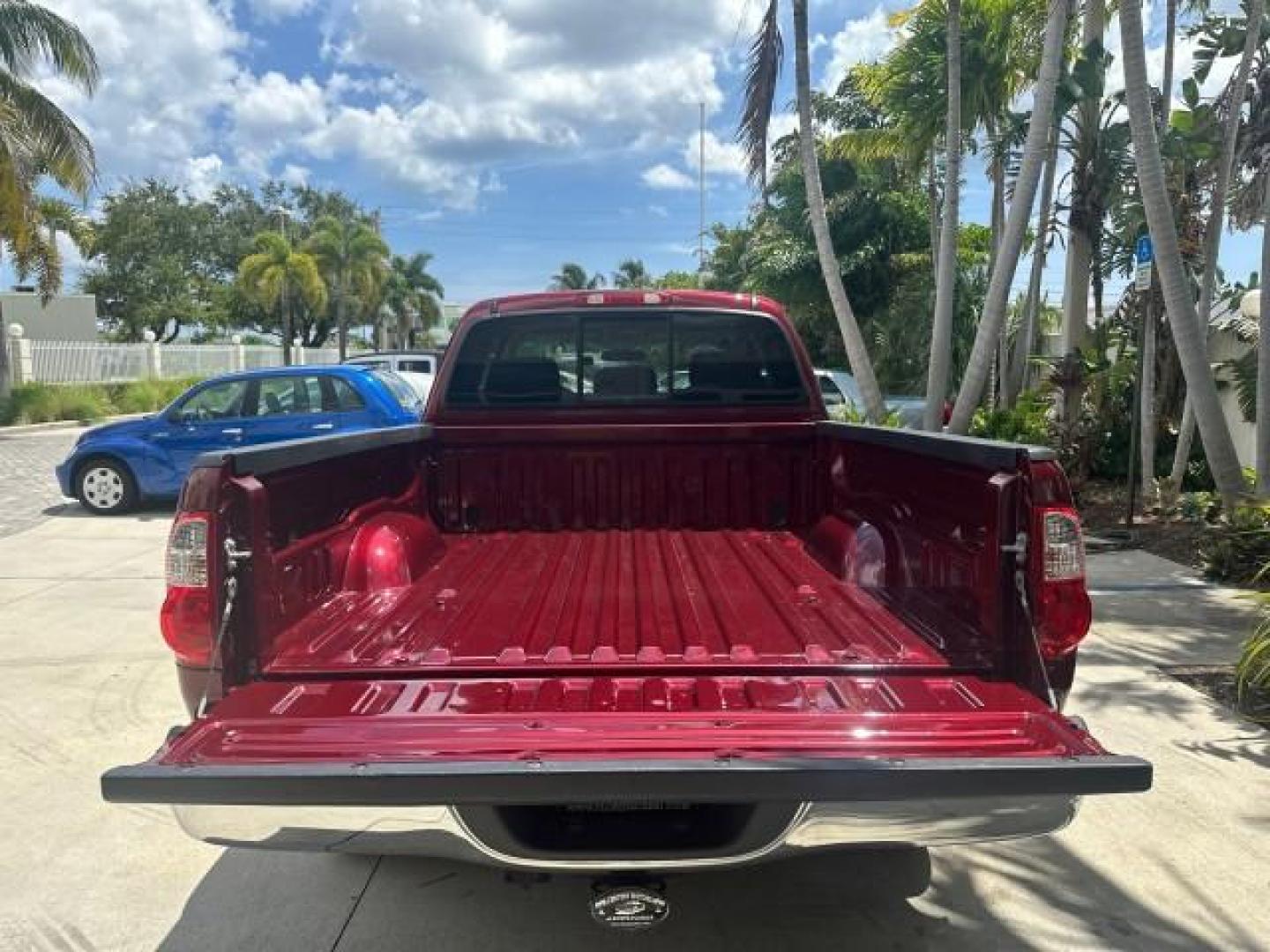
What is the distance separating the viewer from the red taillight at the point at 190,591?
8.67 feet

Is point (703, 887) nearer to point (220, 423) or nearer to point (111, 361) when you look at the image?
point (220, 423)

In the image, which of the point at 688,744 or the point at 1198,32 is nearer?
the point at 688,744

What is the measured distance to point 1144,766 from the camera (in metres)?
2.16

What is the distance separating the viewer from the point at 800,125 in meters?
11.2

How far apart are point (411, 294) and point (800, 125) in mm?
55010

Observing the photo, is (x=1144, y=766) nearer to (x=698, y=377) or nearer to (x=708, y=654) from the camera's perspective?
(x=708, y=654)

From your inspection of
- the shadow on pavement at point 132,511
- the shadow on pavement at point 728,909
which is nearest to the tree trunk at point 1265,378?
the shadow on pavement at point 728,909

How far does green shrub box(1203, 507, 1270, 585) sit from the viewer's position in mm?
7535

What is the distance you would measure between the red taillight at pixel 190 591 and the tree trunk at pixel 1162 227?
7111 millimetres

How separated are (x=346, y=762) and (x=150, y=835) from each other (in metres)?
2.15

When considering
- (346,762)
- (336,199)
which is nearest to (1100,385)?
(346,762)

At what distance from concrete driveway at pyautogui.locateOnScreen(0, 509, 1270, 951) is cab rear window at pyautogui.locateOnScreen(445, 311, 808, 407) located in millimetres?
2179

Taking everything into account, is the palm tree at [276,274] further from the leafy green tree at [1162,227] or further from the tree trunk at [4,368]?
the leafy green tree at [1162,227]

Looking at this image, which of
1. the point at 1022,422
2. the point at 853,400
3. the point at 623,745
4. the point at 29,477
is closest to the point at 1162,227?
the point at 1022,422
